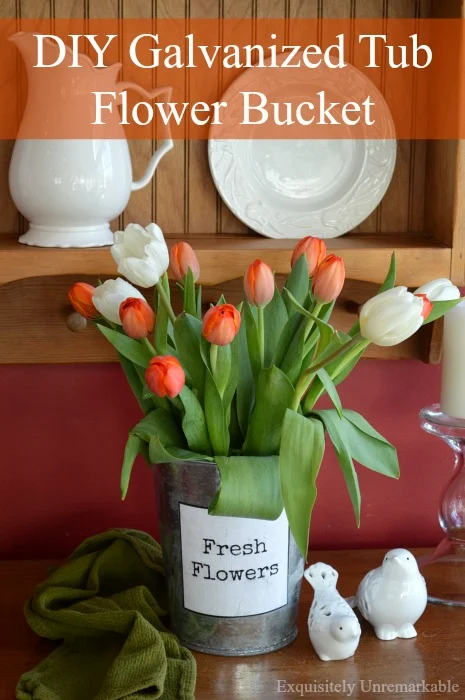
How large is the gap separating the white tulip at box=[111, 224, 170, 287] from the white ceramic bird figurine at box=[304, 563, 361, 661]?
1.23 feet

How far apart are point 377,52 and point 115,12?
0.32 meters

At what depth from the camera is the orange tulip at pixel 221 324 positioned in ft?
2.80

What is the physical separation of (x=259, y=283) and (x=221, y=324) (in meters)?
0.06

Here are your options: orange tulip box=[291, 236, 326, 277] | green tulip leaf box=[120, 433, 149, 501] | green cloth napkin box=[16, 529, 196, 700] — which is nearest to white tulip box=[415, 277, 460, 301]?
orange tulip box=[291, 236, 326, 277]

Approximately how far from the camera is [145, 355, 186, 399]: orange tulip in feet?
2.77

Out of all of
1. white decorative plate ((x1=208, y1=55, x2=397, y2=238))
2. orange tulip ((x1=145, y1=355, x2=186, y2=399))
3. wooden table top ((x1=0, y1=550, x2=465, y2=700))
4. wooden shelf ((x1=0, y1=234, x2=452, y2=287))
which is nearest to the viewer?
orange tulip ((x1=145, y1=355, x2=186, y2=399))

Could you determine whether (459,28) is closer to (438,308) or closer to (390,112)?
(390,112)

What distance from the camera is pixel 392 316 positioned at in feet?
2.88

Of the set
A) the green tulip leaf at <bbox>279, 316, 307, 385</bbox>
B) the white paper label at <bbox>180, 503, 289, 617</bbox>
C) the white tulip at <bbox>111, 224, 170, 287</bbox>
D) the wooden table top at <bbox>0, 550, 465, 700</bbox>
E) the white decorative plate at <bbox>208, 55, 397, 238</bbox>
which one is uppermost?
the white decorative plate at <bbox>208, 55, 397, 238</bbox>

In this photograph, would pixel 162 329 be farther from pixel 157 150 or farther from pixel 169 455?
pixel 157 150

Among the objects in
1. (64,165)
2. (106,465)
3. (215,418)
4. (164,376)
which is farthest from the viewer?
(106,465)

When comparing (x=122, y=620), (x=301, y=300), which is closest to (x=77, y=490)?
(x=122, y=620)

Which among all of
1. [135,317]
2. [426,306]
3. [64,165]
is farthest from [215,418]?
[64,165]

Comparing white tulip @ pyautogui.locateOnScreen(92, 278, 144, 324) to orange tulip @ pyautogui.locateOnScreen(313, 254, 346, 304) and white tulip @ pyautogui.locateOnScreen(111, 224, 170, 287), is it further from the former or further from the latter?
orange tulip @ pyautogui.locateOnScreen(313, 254, 346, 304)
